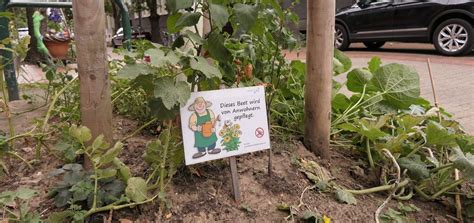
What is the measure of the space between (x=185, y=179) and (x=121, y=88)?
949mm

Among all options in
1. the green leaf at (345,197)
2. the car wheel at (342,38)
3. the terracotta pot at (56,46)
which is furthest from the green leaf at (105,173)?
the terracotta pot at (56,46)

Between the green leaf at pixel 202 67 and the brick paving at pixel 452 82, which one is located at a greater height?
the green leaf at pixel 202 67

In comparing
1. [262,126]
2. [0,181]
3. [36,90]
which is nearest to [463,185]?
[262,126]

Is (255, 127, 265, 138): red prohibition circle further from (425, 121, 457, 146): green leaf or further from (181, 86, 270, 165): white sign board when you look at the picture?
(425, 121, 457, 146): green leaf

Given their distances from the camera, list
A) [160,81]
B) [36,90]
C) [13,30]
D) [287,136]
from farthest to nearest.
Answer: [36,90] → [13,30] → [287,136] → [160,81]

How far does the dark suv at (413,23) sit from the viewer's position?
317 inches

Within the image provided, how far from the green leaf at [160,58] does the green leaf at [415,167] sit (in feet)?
4.06

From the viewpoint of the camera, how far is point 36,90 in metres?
3.70

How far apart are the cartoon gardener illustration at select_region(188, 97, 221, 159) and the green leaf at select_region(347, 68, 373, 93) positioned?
1.31m

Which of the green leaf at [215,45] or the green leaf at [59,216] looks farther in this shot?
the green leaf at [215,45]

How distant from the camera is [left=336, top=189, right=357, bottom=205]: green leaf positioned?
1.70 meters

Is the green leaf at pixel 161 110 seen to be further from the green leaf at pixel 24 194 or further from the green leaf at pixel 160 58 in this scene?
the green leaf at pixel 24 194

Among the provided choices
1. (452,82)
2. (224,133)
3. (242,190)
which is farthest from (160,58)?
(452,82)

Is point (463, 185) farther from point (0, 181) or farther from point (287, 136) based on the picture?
point (0, 181)
